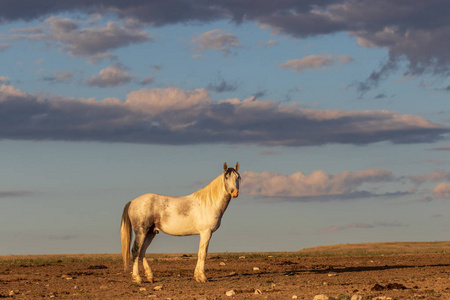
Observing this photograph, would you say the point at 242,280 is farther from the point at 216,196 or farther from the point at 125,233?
the point at 125,233

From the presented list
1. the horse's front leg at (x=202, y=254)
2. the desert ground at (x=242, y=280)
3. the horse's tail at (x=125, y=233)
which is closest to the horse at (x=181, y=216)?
the horse's front leg at (x=202, y=254)

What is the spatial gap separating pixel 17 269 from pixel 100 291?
29.4 ft

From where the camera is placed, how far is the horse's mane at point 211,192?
56.7 feet

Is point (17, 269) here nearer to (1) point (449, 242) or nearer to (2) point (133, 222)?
(2) point (133, 222)

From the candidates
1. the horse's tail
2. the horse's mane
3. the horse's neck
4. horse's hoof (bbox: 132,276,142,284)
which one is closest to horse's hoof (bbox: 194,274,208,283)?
horse's hoof (bbox: 132,276,142,284)

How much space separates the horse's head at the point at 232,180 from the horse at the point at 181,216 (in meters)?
0.37

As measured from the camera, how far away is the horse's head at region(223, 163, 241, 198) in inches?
649

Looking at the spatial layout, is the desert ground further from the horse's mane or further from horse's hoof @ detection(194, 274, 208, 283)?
the horse's mane

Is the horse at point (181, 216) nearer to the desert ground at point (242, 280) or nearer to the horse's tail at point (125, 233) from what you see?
the horse's tail at point (125, 233)

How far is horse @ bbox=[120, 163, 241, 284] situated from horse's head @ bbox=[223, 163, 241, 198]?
1.20 ft

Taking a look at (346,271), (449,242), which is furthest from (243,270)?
(449,242)

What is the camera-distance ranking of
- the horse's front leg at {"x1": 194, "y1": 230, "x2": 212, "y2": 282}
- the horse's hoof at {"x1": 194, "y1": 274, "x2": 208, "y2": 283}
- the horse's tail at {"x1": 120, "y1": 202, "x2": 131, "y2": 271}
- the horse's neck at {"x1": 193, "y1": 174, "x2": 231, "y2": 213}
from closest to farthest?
the horse's hoof at {"x1": 194, "y1": 274, "x2": 208, "y2": 283} → the horse's front leg at {"x1": 194, "y1": 230, "x2": 212, "y2": 282} → the horse's neck at {"x1": 193, "y1": 174, "x2": 231, "y2": 213} → the horse's tail at {"x1": 120, "y1": 202, "x2": 131, "y2": 271}

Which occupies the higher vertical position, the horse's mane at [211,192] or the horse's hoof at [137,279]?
the horse's mane at [211,192]

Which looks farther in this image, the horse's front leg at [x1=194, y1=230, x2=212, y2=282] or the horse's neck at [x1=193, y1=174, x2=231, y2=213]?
the horse's neck at [x1=193, y1=174, x2=231, y2=213]
